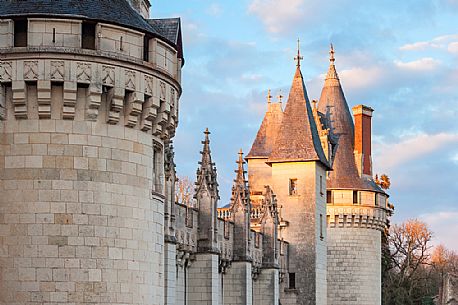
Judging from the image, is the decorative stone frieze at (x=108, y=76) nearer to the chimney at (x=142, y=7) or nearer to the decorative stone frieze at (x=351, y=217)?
the chimney at (x=142, y=7)

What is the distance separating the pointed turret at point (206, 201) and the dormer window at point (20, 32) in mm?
13848

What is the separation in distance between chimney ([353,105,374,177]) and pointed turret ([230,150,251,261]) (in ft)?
55.0

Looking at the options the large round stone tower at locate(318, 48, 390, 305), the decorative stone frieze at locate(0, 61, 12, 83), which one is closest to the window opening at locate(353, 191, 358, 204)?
the large round stone tower at locate(318, 48, 390, 305)

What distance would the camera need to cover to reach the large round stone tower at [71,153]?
1631cm

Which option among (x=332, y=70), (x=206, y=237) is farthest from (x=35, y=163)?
(x=332, y=70)

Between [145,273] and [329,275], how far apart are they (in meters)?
32.4

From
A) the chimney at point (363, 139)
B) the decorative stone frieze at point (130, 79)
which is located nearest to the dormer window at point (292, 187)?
the chimney at point (363, 139)

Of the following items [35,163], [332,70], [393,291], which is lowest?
[393,291]

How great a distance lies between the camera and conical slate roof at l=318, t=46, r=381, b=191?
50.5 meters

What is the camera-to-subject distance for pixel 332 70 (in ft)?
176

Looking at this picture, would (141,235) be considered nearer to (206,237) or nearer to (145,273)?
(145,273)

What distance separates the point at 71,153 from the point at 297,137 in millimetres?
27410

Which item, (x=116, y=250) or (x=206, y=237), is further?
(x=206, y=237)

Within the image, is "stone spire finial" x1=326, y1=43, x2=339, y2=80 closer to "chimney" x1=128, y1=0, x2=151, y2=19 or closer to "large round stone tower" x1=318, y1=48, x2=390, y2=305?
"large round stone tower" x1=318, y1=48, x2=390, y2=305
